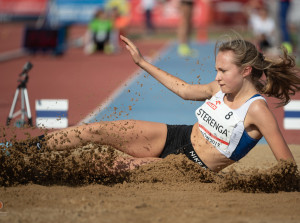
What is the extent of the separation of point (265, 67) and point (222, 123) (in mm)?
613

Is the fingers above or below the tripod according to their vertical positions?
above

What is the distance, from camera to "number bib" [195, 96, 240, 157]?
4258mm

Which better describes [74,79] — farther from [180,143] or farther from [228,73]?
[228,73]

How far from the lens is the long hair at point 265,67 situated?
422 cm

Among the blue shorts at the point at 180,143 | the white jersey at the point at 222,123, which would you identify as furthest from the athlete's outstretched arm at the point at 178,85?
the blue shorts at the point at 180,143

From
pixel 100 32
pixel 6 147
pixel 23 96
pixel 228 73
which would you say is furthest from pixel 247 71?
pixel 100 32

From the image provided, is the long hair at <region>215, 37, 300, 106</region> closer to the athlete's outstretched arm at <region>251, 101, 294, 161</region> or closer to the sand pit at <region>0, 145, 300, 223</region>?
the athlete's outstretched arm at <region>251, 101, 294, 161</region>

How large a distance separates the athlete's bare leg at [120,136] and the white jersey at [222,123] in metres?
0.46

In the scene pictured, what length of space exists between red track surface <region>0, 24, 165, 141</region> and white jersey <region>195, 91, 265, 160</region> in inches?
107

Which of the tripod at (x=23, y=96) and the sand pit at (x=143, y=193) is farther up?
the tripod at (x=23, y=96)

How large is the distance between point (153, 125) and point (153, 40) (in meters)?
16.3

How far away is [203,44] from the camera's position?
61.6ft

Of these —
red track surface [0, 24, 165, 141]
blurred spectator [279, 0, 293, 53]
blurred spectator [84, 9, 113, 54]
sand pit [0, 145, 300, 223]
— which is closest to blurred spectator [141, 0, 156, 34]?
red track surface [0, 24, 165, 141]

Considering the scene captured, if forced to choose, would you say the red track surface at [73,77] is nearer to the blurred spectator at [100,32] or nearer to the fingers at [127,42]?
the blurred spectator at [100,32]
